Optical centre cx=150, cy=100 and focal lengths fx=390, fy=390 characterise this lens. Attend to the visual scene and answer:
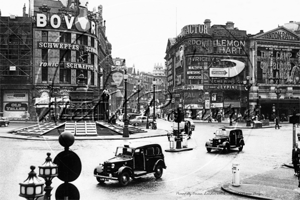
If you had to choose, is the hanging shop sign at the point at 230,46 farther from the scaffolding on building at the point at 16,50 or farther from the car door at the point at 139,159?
the car door at the point at 139,159

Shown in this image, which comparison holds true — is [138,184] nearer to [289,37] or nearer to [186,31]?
[186,31]

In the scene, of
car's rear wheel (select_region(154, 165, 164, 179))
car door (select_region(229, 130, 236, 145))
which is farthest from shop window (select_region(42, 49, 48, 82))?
car's rear wheel (select_region(154, 165, 164, 179))

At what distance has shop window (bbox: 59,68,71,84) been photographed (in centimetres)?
6381

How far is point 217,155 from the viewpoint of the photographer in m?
24.2

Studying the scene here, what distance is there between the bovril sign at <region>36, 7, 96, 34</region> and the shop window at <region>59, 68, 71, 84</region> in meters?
6.94

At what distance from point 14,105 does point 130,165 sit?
1999 inches

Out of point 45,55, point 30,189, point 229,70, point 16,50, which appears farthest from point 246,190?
point 229,70

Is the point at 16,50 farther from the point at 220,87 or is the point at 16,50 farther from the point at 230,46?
the point at 230,46

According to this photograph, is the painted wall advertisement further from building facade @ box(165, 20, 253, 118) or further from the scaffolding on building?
building facade @ box(165, 20, 253, 118)

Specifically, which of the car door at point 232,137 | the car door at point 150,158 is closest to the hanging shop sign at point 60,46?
the car door at point 232,137

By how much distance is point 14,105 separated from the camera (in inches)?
2438

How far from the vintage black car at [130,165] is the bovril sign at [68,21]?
49484mm

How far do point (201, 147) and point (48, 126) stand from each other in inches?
648

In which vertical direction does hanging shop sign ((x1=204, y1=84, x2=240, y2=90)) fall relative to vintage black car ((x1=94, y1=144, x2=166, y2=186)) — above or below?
above
